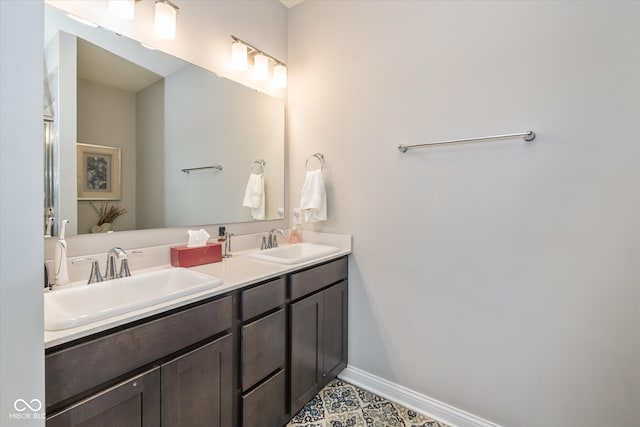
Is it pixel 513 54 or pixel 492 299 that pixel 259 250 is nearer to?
pixel 492 299

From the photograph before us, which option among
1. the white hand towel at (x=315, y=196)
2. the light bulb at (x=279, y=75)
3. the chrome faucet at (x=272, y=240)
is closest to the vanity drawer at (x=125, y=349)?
the chrome faucet at (x=272, y=240)

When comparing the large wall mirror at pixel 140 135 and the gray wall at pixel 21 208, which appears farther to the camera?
the large wall mirror at pixel 140 135

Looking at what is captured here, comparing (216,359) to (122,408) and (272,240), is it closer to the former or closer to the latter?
(122,408)

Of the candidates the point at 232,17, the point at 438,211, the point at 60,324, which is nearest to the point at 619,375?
the point at 438,211

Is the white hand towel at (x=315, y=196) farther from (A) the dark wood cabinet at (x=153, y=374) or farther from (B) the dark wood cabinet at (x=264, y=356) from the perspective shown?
(A) the dark wood cabinet at (x=153, y=374)

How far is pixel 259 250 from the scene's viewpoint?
6.57ft

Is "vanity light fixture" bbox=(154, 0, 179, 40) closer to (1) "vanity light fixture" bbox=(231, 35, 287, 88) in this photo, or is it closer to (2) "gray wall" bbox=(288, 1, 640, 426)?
(1) "vanity light fixture" bbox=(231, 35, 287, 88)

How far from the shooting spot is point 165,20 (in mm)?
1466

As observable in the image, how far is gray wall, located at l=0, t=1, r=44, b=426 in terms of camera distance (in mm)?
630

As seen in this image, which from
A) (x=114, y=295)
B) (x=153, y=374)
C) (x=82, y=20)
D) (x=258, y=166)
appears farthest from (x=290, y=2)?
(x=153, y=374)

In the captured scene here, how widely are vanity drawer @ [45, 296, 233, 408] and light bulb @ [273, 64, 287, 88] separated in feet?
5.28

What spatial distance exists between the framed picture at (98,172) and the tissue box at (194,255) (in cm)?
37

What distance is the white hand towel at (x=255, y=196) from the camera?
2.02m

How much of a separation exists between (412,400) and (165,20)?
95.5 inches
